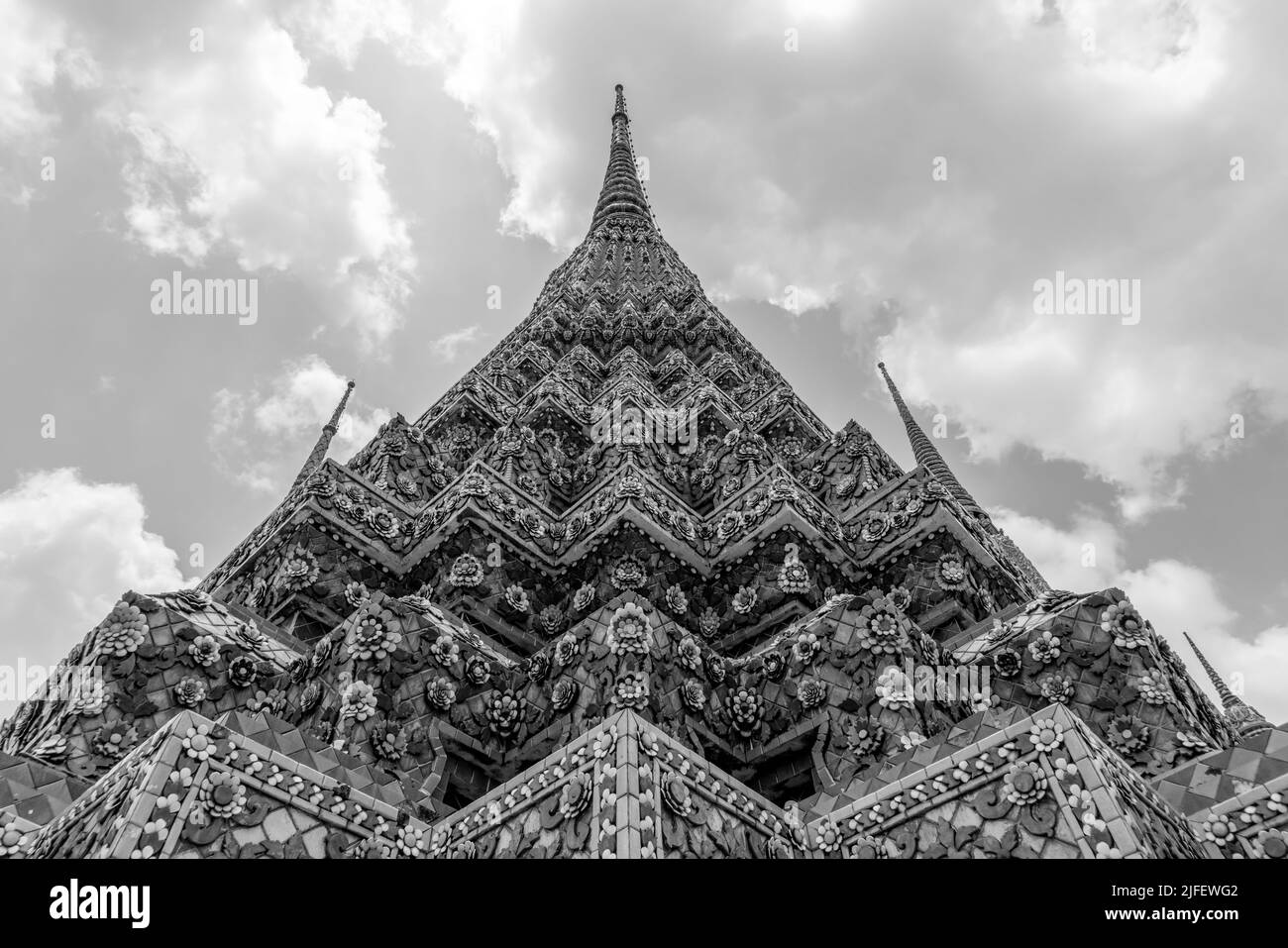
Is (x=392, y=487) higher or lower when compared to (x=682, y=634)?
higher

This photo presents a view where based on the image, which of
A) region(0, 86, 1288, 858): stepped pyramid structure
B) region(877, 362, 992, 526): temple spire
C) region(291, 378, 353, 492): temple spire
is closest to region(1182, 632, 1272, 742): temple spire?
region(877, 362, 992, 526): temple spire

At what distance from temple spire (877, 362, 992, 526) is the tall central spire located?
475 inches

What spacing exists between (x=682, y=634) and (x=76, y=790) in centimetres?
504

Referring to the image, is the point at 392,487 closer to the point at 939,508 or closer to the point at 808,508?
the point at 808,508

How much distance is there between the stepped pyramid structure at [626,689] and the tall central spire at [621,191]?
2025 centimetres

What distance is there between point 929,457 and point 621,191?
1818cm

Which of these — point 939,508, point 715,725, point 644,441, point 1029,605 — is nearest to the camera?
point 715,725

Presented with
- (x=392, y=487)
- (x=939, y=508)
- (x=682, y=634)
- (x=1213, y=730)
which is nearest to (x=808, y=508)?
(x=939, y=508)

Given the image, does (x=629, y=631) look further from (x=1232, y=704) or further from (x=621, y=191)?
(x=621, y=191)

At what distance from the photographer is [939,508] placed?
10.8m

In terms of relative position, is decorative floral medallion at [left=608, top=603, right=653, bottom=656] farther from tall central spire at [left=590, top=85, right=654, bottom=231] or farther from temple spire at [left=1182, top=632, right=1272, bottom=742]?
tall central spire at [left=590, top=85, right=654, bottom=231]
